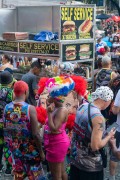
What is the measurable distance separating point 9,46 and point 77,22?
1.71 m

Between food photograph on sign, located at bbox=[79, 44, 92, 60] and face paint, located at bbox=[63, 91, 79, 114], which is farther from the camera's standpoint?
food photograph on sign, located at bbox=[79, 44, 92, 60]

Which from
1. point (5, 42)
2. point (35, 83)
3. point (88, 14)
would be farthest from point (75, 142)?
point (5, 42)

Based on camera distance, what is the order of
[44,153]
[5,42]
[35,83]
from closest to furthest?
[44,153], [35,83], [5,42]

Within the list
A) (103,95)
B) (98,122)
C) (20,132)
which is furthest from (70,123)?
(98,122)

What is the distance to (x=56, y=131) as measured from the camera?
436 centimetres

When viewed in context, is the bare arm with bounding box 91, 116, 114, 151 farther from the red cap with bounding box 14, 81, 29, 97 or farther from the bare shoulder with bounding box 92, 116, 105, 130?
the red cap with bounding box 14, 81, 29, 97

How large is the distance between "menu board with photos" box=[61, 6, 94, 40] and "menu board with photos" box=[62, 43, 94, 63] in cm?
15

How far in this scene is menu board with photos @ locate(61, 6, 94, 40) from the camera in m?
→ 7.16

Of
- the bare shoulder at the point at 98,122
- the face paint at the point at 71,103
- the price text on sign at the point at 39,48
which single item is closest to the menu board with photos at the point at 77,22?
the price text on sign at the point at 39,48

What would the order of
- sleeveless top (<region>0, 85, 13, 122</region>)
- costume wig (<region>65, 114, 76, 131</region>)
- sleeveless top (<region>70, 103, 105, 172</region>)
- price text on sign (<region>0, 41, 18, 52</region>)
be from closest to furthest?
sleeveless top (<region>70, 103, 105, 172</region>), costume wig (<region>65, 114, 76, 131</region>), sleeveless top (<region>0, 85, 13, 122</region>), price text on sign (<region>0, 41, 18, 52</region>)

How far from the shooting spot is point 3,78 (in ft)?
18.2

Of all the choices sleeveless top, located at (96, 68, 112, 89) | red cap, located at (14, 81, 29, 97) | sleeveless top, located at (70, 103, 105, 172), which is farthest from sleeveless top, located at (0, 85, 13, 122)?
sleeveless top, located at (96, 68, 112, 89)

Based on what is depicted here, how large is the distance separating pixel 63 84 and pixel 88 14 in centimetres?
335

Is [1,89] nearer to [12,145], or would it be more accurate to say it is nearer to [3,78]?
[3,78]
